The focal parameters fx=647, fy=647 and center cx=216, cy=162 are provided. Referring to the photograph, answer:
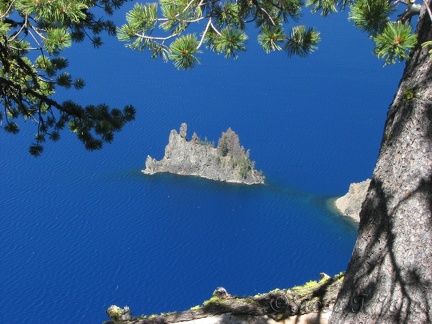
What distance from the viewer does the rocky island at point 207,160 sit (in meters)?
16.9

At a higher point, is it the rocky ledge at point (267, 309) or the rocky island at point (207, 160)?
the rocky island at point (207, 160)

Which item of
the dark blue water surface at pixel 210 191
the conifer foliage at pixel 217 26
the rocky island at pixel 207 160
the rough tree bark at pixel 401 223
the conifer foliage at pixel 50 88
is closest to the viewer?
the rough tree bark at pixel 401 223

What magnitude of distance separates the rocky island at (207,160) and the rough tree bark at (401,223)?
15.0m

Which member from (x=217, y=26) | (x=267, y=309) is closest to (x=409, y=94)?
(x=267, y=309)

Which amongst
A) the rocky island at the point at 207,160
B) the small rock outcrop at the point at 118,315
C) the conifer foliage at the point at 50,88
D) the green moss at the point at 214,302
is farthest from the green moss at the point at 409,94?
the rocky island at the point at 207,160

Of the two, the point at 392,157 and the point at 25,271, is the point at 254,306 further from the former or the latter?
the point at 25,271

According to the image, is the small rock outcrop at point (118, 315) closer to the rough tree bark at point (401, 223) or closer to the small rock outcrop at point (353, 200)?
the rough tree bark at point (401, 223)

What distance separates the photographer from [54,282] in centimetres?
1134

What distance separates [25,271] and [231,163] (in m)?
7.47

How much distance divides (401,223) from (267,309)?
86 centimetres

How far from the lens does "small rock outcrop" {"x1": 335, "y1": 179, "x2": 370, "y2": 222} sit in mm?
14242

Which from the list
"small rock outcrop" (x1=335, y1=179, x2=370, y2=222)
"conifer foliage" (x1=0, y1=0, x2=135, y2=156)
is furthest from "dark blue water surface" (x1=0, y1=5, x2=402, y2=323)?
"conifer foliage" (x1=0, y1=0, x2=135, y2=156)

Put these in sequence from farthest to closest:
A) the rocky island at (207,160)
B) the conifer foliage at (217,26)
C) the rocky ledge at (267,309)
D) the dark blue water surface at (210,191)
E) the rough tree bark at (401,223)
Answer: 1. the rocky island at (207,160)
2. the dark blue water surface at (210,191)
3. the conifer foliage at (217,26)
4. the rocky ledge at (267,309)
5. the rough tree bark at (401,223)

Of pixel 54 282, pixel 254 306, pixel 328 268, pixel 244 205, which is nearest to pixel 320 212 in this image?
pixel 244 205
